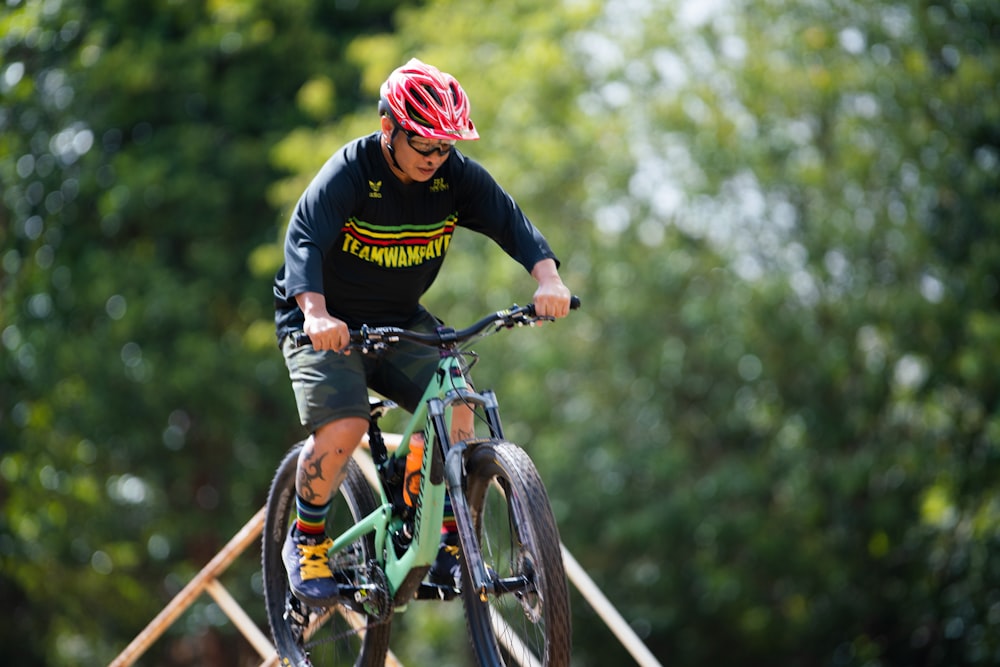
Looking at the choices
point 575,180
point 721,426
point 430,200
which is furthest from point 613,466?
point 430,200

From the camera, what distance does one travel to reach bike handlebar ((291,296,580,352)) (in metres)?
4.32

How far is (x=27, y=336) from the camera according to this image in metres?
16.2

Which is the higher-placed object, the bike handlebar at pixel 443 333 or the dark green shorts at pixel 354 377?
the bike handlebar at pixel 443 333

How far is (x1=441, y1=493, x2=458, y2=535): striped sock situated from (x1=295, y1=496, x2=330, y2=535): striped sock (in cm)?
56

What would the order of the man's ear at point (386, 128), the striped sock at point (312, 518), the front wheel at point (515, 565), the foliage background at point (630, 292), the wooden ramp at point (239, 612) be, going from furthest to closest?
the foliage background at point (630, 292), the wooden ramp at point (239, 612), the striped sock at point (312, 518), the man's ear at point (386, 128), the front wheel at point (515, 565)

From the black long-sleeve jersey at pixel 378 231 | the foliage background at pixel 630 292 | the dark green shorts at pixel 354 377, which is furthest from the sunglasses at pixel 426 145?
the foliage background at pixel 630 292

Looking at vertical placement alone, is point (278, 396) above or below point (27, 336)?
below

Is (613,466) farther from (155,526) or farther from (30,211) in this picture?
(30,211)

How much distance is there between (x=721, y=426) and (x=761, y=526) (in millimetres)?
1418

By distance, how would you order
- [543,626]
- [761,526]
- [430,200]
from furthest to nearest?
[761,526] < [430,200] < [543,626]

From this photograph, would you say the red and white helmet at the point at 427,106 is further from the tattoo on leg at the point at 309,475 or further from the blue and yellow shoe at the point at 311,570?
the blue and yellow shoe at the point at 311,570

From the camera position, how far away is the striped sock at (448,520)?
4.59 m

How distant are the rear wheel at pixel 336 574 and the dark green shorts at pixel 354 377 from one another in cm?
55

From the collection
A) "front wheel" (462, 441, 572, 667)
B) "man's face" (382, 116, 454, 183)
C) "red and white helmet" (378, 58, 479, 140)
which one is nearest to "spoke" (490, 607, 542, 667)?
"front wheel" (462, 441, 572, 667)
